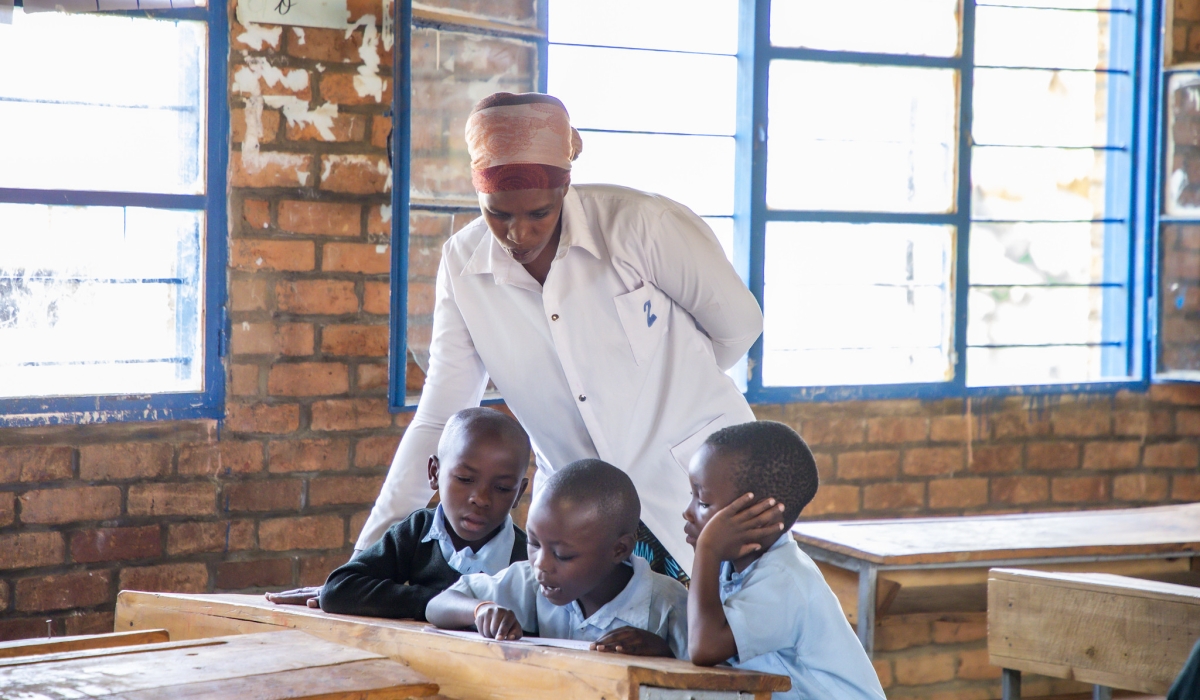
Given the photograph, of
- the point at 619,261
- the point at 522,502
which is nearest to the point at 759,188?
the point at 522,502

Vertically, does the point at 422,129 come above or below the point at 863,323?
above

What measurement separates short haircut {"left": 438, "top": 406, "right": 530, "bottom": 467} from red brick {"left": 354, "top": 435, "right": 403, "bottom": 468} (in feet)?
4.27

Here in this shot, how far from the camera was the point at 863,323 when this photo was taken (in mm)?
4230

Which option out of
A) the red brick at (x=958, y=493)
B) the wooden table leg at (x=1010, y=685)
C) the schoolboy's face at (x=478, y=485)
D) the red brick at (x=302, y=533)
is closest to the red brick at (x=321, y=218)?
the red brick at (x=302, y=533)

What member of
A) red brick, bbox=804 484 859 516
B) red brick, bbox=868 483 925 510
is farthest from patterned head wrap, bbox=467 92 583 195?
red brick, bbox=868 483 925 510

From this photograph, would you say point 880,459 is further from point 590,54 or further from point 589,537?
point 589,537

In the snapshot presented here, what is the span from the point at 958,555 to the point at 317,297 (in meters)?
1.86

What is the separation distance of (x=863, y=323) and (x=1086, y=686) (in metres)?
1.40

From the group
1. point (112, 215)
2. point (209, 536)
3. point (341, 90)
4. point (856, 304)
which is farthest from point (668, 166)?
point (209, 536)

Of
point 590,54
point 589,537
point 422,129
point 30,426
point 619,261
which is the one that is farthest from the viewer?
point 590,54

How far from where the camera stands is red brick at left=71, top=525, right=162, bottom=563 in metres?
3.12

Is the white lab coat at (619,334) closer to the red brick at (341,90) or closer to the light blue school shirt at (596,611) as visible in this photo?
the light blue school shirt at (596,611)

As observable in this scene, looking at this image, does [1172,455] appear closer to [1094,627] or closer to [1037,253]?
[1037,253]

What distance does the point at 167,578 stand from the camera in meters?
3.22
